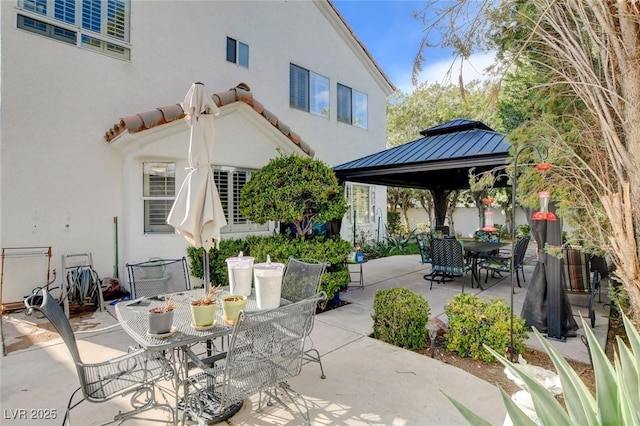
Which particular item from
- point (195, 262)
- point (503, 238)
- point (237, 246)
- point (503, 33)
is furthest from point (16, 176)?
point (503, 238)

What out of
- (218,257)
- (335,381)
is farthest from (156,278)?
(218,257)

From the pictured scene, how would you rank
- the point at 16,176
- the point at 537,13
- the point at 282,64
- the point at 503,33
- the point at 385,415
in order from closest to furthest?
the point at 385,415
the point at 537,13
the point at 503,33
the point at 16,176
the point at 282,64

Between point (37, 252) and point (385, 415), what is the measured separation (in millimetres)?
6794

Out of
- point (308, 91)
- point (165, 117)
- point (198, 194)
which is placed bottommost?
point (198, 194)

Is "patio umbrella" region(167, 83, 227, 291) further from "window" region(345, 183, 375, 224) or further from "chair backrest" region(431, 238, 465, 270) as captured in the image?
"window" region(345, 183, 375, 224)

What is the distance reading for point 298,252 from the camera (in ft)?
20.0

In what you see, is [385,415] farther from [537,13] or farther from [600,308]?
[600,308]

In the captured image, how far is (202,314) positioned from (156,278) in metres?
1.75

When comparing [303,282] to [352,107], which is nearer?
[303,282]

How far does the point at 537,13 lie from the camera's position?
356 centimetres

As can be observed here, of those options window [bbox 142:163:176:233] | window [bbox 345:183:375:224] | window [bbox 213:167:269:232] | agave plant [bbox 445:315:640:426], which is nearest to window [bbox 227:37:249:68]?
window [bbox 213:167:269:232]

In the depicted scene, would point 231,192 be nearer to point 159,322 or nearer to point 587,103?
point 159,322

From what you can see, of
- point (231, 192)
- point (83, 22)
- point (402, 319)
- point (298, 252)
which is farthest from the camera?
point (231, 192)

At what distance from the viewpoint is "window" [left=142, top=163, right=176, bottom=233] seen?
709 centimetres
